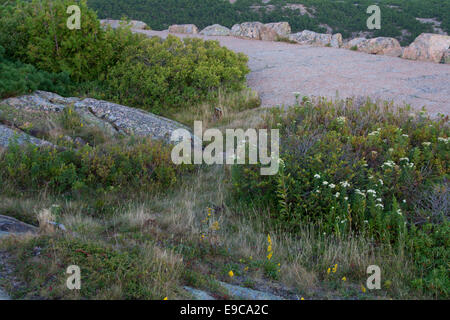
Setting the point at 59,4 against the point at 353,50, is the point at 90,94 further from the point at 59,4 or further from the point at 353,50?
the point at 353,50

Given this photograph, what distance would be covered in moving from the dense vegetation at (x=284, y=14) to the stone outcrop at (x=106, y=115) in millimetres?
18207

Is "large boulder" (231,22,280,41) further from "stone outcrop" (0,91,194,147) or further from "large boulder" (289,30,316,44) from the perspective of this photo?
"stone outcrop" (0,91,194,147)

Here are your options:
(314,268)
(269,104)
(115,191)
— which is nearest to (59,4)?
(269,104)

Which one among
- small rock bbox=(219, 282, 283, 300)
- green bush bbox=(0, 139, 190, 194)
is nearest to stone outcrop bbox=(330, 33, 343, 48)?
green bush bbox=(0, 139, 190, 194)

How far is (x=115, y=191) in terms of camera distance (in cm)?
514

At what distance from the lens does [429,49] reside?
11414 mm

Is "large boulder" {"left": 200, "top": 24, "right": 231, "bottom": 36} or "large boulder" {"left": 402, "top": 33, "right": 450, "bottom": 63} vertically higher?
"large boulder" {"left": 200, "top": 24, "right": 231, "bottom": 36}

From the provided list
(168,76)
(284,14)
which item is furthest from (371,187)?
(284,14)

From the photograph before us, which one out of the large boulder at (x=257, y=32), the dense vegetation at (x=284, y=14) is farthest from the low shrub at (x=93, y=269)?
the dense vegetation at (x=284, y=14)

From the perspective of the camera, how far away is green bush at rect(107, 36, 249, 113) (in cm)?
868

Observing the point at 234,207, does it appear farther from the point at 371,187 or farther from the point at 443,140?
the point at 443,140

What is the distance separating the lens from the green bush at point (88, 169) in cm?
506

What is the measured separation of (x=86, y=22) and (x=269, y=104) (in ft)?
13.2

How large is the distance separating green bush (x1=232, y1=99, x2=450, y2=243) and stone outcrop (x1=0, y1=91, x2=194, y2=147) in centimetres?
234
